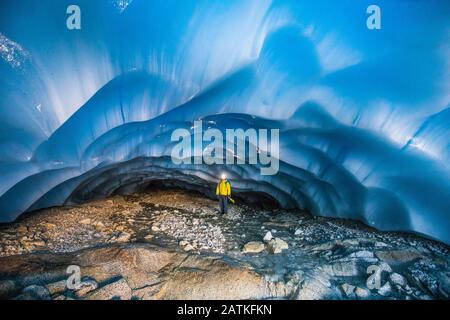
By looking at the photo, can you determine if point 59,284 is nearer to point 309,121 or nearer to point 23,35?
point 23,35

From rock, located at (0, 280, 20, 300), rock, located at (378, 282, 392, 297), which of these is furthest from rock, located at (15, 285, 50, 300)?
rock, located at (378, 282, 392, 297)

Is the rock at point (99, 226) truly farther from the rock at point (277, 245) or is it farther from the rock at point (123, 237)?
the rock at point (277, 245)

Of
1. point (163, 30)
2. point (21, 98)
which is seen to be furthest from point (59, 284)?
point (163, 30)

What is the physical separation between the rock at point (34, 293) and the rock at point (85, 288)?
248mm

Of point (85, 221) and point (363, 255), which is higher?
point (85, 221)

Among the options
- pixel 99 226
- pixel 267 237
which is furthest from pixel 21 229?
pixel 267 237

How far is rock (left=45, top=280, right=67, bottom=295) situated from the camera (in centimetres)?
260

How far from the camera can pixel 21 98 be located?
3.34 metres

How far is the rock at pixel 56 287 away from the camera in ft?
8.54

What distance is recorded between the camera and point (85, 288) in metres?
2.67

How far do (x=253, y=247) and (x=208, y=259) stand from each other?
Result: 0.77 m

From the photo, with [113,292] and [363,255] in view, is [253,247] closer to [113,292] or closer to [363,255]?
[363,255]

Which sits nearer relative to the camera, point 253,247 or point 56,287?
point 56,287

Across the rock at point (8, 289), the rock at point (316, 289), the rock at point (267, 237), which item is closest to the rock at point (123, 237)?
the rock at point (8, 289)
